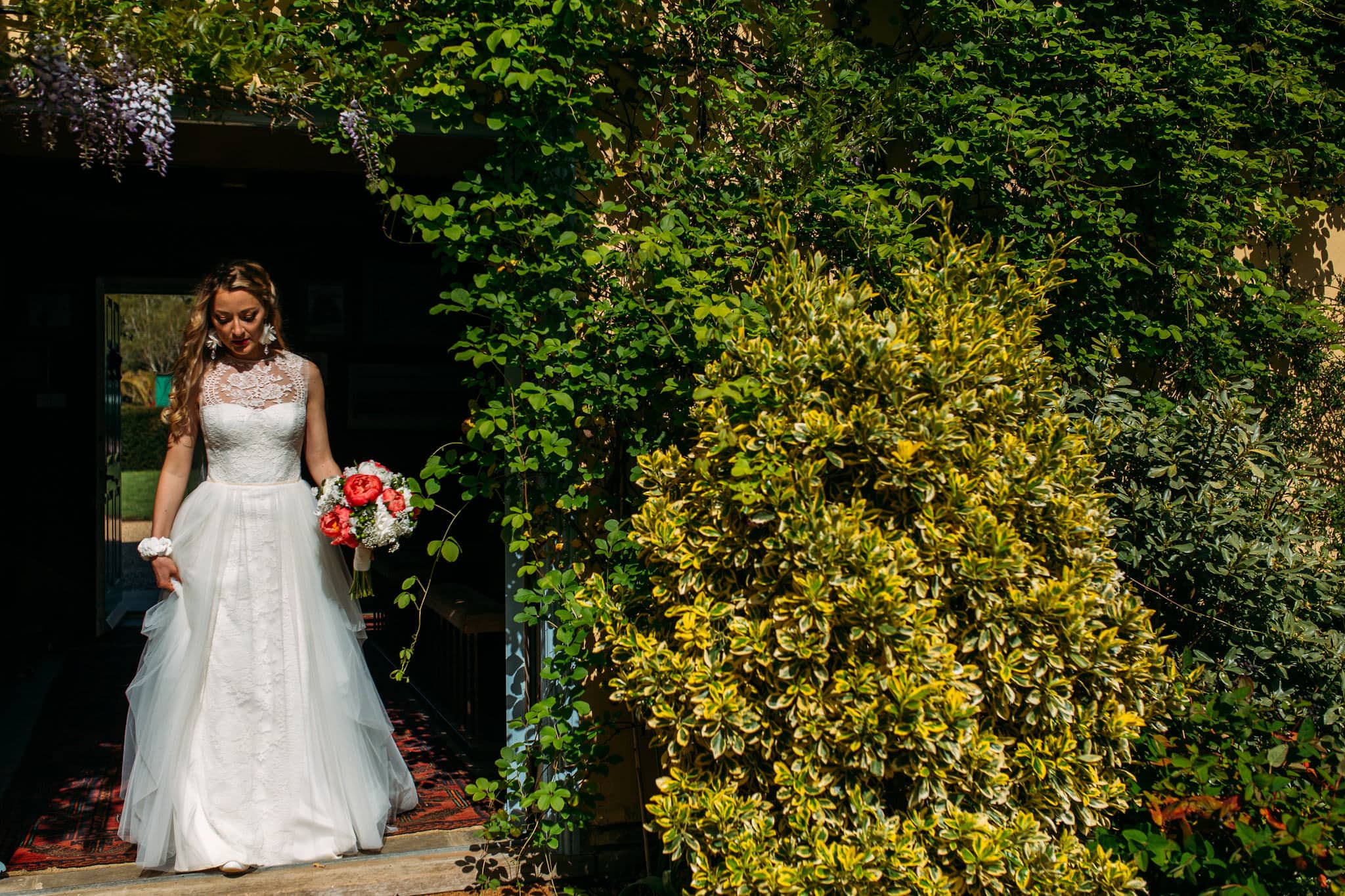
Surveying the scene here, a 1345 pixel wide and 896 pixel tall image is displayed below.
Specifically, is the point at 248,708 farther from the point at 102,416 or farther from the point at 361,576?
the point at 102,416

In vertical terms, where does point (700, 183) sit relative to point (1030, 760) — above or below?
above

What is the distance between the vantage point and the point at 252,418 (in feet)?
11.5

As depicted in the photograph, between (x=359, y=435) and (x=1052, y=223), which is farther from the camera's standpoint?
(x=359, y=435)

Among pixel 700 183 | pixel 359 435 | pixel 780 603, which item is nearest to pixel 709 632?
pixel 780 603

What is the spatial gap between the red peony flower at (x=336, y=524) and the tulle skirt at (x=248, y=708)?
7.5 inches

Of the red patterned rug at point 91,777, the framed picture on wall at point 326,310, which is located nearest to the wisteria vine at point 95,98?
the red patterned rug at point 91,777

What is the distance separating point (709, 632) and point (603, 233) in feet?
4.62

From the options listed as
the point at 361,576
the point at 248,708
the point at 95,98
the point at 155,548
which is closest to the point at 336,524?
the point at 361,576

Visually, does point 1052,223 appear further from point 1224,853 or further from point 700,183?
point 1224,853

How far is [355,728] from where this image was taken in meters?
3.61

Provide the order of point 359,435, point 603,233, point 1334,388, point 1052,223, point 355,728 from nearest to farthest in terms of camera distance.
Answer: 1. point 603,233
2. point 355,728
3. point 1052,223
4. point 1334,388
5. point 359,435

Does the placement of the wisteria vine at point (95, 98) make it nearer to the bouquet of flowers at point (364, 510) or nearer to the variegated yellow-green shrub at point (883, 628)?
the bouquet of flowers at point (364, 510)

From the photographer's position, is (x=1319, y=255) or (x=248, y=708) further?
(x=1319, y=255)

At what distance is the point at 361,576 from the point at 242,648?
18.1 inches
